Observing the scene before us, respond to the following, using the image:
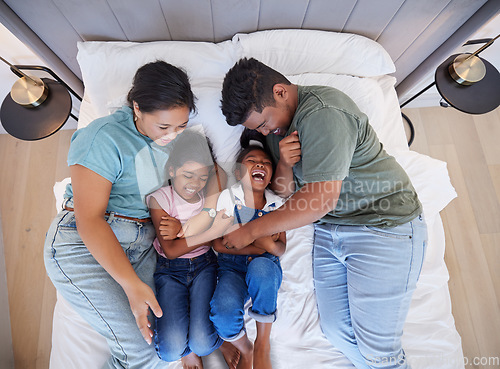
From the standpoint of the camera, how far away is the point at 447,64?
148 centimetres

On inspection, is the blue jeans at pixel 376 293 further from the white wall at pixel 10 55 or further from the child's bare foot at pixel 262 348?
the white wall at pixel 10 55

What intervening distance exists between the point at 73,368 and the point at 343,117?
1.26 metres

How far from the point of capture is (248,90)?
1033 mm

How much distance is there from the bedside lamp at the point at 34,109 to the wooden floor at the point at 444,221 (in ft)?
2.00

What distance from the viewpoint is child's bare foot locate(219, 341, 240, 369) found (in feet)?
3.90

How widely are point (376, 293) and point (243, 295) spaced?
490 millimetres

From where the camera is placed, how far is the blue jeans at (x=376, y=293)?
1.15m

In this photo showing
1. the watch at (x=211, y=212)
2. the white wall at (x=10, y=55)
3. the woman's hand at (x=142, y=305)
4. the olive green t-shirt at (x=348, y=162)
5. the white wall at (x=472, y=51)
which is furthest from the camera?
the white wall at (x=472, y=51)

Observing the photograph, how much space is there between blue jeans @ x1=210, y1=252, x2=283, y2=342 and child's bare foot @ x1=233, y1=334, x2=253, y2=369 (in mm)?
49

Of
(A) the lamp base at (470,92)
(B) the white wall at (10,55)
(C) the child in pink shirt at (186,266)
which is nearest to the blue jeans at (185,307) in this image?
(C) the child in pink shirt at (186,266)

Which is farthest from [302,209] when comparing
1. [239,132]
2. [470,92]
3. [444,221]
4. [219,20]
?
[444,221]

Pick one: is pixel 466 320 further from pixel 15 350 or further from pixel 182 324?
pixel 15 350

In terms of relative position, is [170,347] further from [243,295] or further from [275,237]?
[275,237]

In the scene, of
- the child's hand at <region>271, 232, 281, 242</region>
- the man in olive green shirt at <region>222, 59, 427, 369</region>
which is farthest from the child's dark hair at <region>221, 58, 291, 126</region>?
the child's hand at <region>271, 232, 281, 242</region>
